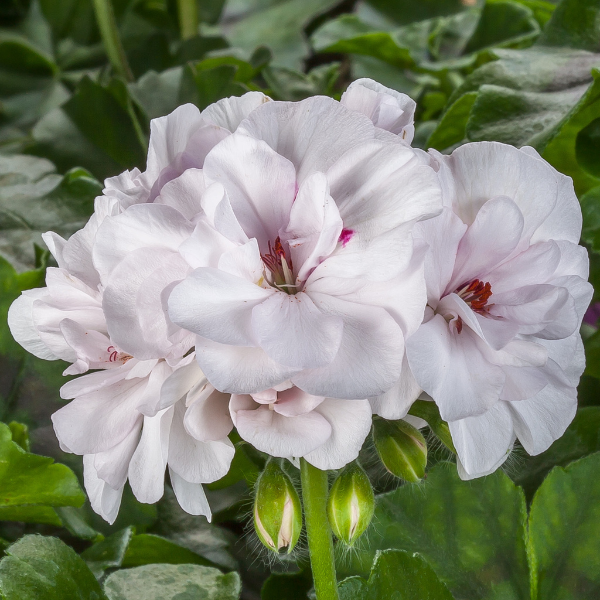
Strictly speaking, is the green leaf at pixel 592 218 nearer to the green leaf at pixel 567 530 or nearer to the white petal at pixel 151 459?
the green leaf at pixel 567 530

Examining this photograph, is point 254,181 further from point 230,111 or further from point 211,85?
point 211,85

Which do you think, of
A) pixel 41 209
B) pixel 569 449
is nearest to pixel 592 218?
pixel 569 449

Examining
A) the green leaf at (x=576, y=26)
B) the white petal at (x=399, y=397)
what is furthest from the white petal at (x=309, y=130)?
the green leaf at (x=576, y=26)

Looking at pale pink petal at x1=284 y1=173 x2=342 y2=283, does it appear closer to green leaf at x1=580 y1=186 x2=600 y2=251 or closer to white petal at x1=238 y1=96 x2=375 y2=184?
white petal at x1=238 y1=96 x2=375 y2=184

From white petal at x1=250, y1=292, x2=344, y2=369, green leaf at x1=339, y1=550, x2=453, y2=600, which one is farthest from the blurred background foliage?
white petal at x1=250, y1=292, x2=344, y2=369

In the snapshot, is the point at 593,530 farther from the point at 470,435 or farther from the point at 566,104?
the point at 566,104

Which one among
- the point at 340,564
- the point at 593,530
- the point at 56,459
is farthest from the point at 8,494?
the point at 593,530

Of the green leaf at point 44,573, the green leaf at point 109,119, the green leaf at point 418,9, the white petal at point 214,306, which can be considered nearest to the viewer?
the white petal at point 214,306
